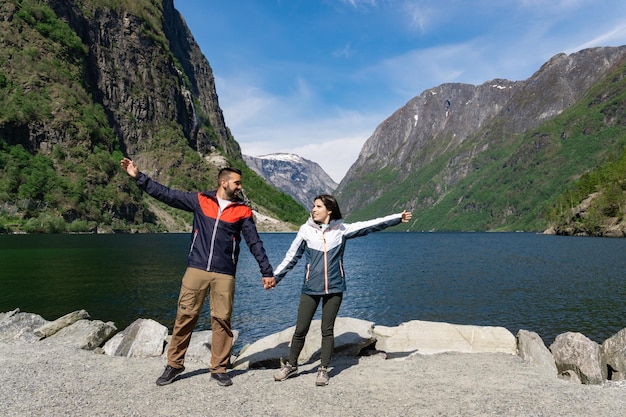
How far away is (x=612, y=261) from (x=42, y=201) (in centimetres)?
16003

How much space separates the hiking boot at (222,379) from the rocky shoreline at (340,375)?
17 cm

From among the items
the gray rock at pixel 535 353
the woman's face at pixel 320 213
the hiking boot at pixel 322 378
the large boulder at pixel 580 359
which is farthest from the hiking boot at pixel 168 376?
the large boulder at pixel 580 359

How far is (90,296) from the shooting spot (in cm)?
3491

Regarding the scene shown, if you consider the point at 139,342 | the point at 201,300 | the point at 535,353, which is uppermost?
the point at 201,300

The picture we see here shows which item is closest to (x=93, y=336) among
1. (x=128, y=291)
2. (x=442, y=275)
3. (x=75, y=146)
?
(x=128, y=291)

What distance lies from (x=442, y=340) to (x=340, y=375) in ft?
20.8

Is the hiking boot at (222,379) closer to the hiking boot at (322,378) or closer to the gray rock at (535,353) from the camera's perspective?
the hiking boot at (322,378)

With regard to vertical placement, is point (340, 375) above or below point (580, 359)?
below

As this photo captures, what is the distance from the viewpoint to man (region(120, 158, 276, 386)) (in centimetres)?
1014

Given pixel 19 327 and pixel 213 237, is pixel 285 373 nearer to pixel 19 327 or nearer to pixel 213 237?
pixel 213 237

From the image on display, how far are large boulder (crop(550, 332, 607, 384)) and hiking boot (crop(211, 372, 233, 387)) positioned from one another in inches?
394

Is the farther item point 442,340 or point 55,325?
point 55,325

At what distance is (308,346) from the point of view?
14.7m

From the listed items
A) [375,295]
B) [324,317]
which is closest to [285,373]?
[324,317]
